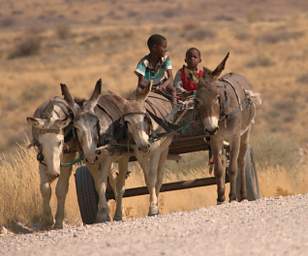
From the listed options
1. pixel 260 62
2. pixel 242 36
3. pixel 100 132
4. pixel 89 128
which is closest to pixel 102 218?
pixel 100 132

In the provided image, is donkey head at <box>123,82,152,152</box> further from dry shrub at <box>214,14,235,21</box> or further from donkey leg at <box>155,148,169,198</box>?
dry shrub at <box>214,14,235,21</box>

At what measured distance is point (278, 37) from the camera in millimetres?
67812

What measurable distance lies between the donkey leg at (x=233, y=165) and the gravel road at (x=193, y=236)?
2.26 metres

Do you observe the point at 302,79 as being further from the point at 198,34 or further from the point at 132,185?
the point at 132,185

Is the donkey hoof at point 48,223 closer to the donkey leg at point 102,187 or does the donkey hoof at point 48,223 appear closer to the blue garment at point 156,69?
the donkey leg at point 102,187

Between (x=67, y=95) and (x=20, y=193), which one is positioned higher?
(x=67, y=95)

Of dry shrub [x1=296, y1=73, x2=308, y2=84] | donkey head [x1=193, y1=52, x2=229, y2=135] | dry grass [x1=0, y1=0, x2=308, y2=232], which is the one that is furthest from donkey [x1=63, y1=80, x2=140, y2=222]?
dry shrub [x1=296, y1=73, x2=308, y2=84]

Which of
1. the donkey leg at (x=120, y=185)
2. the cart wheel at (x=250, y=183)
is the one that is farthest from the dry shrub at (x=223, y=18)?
the donkey leg at (x=120, y=185)

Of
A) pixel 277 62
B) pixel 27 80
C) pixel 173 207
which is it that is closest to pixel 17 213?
pixel 173 207

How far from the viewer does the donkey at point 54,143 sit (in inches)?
499

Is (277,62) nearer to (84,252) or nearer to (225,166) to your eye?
(225,166)

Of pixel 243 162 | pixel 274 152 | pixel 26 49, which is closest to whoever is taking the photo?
pixel 243 162

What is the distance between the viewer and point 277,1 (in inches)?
4417

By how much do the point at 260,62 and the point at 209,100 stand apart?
4225 centimetres
